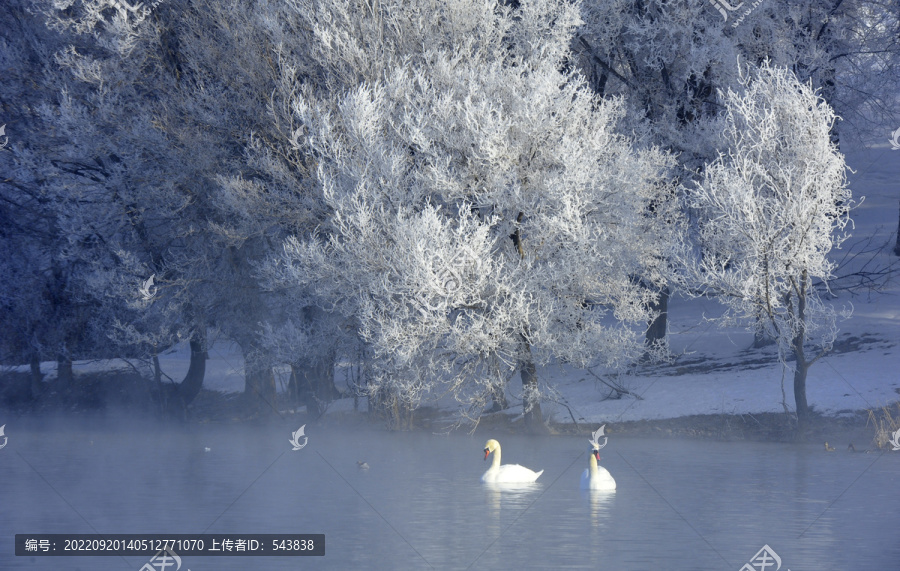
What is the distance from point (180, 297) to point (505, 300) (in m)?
10.0

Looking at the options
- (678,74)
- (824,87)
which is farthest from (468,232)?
(824,87)

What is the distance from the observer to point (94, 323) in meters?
28.9

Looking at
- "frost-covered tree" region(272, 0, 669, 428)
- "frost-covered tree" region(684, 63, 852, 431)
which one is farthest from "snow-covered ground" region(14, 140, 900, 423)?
"frost-covered tree" region(272, 0, 669, 428)

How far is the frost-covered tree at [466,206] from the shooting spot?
2195cm

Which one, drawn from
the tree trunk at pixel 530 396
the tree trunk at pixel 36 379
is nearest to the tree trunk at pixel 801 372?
the tree trunk at pixel 530 396

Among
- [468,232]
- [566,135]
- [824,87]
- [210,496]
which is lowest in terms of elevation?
[210,496]

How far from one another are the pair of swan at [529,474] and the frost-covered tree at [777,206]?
6366 mm

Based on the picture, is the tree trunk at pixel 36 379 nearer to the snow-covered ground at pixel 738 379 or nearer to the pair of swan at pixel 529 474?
the snow-covered ground at pixel 738 379

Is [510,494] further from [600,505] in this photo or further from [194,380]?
[194,380]

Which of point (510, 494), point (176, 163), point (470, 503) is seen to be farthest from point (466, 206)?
point (176, 163)

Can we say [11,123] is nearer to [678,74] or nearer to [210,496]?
[210,496]

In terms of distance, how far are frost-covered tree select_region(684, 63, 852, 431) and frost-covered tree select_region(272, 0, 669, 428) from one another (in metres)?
2.64

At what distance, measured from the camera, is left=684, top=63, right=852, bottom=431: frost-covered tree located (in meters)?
20.9

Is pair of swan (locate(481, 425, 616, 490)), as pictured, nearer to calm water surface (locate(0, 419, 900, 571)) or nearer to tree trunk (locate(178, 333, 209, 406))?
calm water surface (locate(0, 419, 900, 571))
